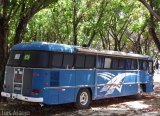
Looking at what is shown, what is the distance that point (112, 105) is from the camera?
62.3 feet

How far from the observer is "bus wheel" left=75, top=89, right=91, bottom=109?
1669cm

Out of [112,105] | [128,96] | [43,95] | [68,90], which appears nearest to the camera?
[43,95]

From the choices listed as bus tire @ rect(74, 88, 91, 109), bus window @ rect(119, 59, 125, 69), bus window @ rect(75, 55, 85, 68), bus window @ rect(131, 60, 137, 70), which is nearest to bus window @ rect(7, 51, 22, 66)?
bus window @ rect(75, 55, 85, 68)

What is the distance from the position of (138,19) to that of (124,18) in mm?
1479

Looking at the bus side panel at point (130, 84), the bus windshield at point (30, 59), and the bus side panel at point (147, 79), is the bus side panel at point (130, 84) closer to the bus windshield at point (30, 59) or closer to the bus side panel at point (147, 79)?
the bus side panel at point (147, 79)

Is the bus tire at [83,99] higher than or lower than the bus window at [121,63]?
lower

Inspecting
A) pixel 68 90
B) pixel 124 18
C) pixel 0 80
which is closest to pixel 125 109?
pixel 68 90

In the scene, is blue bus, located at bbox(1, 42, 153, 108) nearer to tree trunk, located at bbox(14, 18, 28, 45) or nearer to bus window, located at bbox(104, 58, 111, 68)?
bus window, located at bbox(104, 58, 111, 68)

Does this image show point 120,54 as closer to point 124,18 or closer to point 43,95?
point 43,95

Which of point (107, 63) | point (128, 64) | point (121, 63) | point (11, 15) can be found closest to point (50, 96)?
point (107, 63)

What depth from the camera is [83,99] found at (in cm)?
1708

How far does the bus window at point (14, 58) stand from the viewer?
15502 mm

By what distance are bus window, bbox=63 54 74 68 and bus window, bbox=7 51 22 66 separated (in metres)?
1.94

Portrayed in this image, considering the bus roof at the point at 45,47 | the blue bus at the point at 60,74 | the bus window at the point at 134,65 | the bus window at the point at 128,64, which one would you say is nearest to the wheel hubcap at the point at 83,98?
the blue bus at the point at 60,74
